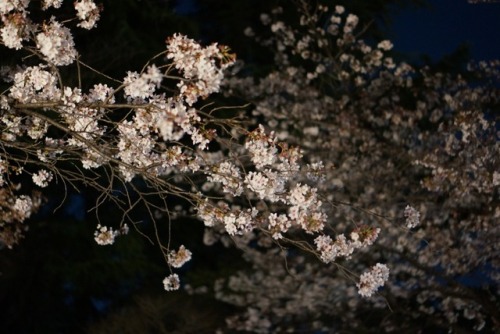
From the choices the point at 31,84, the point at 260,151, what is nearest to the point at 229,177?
the point at 260,151

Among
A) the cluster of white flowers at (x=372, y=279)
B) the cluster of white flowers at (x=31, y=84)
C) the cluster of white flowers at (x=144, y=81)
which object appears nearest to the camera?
the cluster of white flowers at (x=144, y=81)

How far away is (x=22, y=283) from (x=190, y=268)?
11.3 ft

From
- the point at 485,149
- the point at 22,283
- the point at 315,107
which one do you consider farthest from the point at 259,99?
the point at 22,283

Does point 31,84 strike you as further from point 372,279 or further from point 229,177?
point 372,279

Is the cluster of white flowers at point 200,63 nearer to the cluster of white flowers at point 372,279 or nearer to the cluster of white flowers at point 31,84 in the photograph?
the cluster of white flowers at point 31,84

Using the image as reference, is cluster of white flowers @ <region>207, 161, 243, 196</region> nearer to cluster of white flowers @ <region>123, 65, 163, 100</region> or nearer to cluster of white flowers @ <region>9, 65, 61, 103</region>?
cluster of white flowers @ <region>123, 65, 163, 100</region>

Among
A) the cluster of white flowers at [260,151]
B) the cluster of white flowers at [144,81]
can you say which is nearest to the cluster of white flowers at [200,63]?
the cluster of white flowers at [144,81]

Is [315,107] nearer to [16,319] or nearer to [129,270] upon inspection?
[129,270]

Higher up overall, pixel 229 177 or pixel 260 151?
pixel 260 151

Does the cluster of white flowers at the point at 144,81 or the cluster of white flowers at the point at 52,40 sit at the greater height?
the cluster of white flowers at the point at 52,40

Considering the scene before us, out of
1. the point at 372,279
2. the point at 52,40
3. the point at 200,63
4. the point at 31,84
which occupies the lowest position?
the point at 372,279

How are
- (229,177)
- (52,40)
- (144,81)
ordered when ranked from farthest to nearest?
(229,177)
(52,40)
(144,81)

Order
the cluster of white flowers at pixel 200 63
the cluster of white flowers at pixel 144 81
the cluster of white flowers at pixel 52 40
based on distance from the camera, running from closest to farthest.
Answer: the cluster of white flowers at pixel 144 81 → the cluster of white flowers at pixel 200 63 → the cluster of white flowers at pixel 52 40

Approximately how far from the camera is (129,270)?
1161cm
